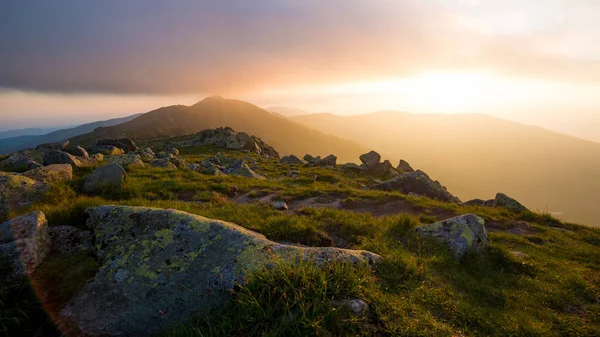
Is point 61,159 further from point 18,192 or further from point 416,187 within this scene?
point 416,187

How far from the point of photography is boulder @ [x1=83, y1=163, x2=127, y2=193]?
1362cm

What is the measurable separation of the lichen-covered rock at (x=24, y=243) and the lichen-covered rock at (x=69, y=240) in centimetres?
22

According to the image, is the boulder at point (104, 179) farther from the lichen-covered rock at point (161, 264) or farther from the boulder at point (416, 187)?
the boulder at point (416, 187)

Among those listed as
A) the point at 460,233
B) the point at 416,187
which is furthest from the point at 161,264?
the point at 416,187

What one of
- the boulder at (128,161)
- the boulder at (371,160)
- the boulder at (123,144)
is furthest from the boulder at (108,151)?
the boulder at (371,160)

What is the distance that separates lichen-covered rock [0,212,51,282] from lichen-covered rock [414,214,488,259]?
10.8 metres

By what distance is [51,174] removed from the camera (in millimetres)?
14281

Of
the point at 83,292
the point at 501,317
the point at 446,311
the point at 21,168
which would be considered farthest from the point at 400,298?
the point at 21,168

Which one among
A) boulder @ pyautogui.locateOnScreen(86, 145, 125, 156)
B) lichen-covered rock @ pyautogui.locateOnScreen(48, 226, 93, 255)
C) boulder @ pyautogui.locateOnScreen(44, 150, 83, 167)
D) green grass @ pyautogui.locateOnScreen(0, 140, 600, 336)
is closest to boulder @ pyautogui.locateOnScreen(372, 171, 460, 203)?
green grass @ pyautogui.locateOnScreen(0, 140, 600, 336)

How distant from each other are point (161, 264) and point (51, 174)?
12.8m

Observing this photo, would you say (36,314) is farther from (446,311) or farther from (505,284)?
(505,284)

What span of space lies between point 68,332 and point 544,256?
14935 mm

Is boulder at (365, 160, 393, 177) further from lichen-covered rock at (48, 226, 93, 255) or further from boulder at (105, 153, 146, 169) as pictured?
lichen-covered rock at (48, 226, 93, 255)

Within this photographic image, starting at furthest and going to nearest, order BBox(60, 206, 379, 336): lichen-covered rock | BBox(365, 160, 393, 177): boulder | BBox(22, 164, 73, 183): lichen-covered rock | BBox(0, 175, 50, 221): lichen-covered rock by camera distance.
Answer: BBox(365, 160, 393, 177): boulder
BBox(22, 164, 73, 183): lichen-covered rock
BBox(0, 175, 50, 221): lichen-covered rock
BBox(60, 206, 379, 336): lichen-covered rock
